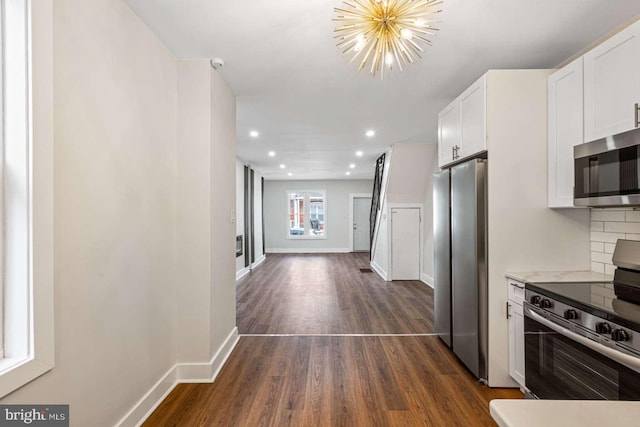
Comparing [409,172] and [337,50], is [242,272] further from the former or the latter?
[337,50]

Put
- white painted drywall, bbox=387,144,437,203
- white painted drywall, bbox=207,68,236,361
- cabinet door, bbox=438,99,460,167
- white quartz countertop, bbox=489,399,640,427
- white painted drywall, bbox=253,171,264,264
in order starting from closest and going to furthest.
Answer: white quartz countertop, bbox=489,399,640,427, white painted drywall, bbox=207,68,236,361, cabinet door, bbox=438,99,460,167, white painted drywall, bbox=387,144,437,203, white painted drywall, bbox=253,171,264,264

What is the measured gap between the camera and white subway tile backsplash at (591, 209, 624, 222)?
211 cm

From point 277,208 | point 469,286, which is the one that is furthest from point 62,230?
point 277,208

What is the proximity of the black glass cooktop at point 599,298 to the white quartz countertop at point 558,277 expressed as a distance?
91mm

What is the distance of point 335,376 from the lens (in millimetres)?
2498

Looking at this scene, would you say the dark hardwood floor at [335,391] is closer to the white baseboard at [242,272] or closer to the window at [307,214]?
the white baseboard at [242,272]

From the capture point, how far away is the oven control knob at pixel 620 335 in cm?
138

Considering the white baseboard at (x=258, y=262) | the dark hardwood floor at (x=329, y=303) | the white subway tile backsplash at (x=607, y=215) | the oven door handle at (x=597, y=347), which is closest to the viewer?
the oven door handle at (x=597, y=347)

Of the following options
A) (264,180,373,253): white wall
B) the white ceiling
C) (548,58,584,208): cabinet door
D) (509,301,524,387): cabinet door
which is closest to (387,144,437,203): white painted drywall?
the white ceiling

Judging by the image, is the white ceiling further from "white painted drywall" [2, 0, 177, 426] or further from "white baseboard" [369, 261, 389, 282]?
"white baseboard" [369, 261, 389, 282]

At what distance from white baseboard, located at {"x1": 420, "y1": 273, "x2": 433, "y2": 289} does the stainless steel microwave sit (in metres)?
3.84

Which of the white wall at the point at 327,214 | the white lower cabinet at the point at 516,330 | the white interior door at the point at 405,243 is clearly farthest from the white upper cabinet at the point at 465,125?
the white wall at the point at 327,214

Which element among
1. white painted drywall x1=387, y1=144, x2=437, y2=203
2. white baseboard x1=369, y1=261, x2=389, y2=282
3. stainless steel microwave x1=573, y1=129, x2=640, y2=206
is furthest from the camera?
white baseboard x1=369, y1=261, x2=389, y2=282

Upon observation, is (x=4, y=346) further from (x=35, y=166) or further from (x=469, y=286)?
(x=469, y=286)
